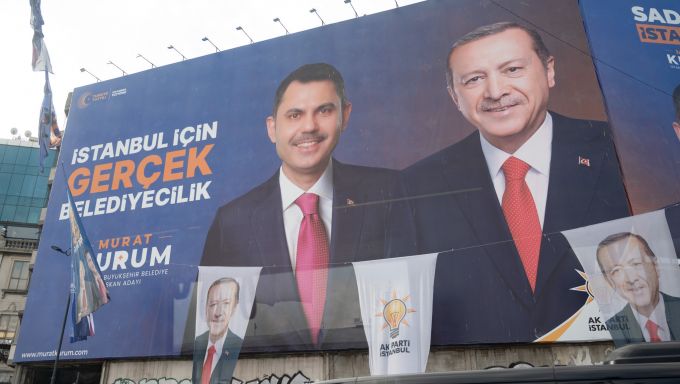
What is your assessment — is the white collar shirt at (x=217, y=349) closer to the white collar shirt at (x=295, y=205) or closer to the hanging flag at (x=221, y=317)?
the hanging flag at (x=221, y=317)

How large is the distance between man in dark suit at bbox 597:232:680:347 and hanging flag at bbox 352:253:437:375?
3.84 metres

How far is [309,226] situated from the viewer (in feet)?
57.7

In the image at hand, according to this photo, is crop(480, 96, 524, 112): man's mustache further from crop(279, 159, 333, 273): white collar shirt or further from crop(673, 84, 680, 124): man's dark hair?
crop(279, 159, 333, 273): white collar shirt

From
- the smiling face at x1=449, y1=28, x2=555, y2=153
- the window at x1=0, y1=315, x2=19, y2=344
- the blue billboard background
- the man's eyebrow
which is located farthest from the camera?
the window at x1=0, y1=315, x2=19, y2=344

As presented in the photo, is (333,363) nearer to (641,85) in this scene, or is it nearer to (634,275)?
(634,275)

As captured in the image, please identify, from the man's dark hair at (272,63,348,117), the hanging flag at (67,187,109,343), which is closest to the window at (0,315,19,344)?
the hanging flag at (67,187,109,343)

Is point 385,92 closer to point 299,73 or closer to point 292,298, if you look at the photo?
point 299,73

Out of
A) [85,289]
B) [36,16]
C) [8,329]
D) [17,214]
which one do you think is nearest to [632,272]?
[85,289]

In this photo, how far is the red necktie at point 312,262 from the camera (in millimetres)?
16406

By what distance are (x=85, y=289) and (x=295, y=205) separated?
21.0ft

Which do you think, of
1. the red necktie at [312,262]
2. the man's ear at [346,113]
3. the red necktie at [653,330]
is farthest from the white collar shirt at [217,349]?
the red necktie at [653,330]

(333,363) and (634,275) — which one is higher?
(634,275)

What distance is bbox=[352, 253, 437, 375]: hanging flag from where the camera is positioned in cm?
1281

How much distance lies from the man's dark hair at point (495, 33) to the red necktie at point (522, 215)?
3231mm
